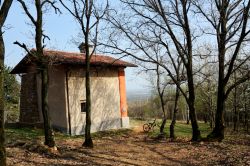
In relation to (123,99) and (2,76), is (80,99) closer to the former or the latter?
(123,99)

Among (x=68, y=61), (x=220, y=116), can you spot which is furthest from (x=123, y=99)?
(x=220, y=116)

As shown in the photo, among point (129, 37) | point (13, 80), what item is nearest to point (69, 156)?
point (129, 37)

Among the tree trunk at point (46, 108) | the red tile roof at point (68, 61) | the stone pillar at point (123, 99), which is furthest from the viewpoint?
the stone pillar at point (123, 99)

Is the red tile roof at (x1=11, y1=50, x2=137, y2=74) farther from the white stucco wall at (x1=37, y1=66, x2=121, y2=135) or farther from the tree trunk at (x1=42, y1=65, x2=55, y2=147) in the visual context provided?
the tree trunk at (x1=42, y1=65, x2=55, y2=147)

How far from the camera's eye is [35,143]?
566 inches

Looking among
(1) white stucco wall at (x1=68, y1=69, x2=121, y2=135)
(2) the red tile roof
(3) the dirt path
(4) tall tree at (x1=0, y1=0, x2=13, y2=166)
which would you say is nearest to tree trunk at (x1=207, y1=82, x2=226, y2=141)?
(3) the dirt path

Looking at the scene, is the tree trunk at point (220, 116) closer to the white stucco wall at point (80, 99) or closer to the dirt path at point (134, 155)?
the dirt path at point (134, 155)

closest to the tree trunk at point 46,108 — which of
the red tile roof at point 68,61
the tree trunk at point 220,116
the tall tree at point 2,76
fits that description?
the tall tree at point 2,76

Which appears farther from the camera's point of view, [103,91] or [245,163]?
[103,91]

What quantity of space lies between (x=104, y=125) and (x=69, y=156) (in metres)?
12.0

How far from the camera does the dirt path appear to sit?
40.7 ft

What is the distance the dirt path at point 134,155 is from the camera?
12.4m

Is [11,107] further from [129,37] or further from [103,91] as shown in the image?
[129,37]

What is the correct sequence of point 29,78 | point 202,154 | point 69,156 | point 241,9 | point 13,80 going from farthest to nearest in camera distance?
point 13,80 → point 29,78 → point 241,9 → point 202,154 → point 69,156
